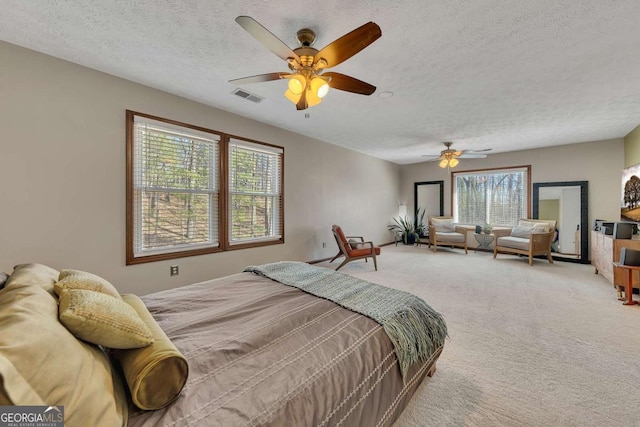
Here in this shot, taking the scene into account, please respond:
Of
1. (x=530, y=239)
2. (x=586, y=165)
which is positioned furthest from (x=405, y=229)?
(x=586, y=165)

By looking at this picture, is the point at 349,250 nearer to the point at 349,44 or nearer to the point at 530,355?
the point at 530,355

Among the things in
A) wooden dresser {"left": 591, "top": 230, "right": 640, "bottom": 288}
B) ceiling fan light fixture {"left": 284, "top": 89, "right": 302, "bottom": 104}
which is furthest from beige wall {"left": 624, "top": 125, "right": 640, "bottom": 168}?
ceiling fan light fixture {"left": 284, "top": 89, "right": 302, "bottom": 104}

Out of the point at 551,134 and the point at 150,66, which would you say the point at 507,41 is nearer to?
the point at 150,66

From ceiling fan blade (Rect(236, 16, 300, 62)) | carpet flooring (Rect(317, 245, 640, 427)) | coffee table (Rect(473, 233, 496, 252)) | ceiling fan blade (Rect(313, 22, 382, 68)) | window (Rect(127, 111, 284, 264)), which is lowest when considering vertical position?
carpet flooring (Rect(317, 245, 640, 427))

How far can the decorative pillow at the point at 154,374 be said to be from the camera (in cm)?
85

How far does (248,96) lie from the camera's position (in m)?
3.26

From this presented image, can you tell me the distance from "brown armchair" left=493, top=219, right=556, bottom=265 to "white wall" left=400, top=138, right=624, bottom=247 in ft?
3.02

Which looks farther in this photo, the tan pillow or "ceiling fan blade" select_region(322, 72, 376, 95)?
"ceiling fan blade" select_region(322, 72, 376, 95)

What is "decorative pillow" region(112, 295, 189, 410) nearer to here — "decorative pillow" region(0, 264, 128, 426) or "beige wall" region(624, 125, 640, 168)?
"decorative pillow" region(0, 264, 128, 426)

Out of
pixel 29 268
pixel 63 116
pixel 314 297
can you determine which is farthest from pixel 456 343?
pixel 63 116

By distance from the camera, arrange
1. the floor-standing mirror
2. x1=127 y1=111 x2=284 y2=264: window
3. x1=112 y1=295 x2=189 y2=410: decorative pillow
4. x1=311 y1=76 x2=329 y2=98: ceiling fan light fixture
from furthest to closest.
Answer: the floor-standing mirror, x1=127 y1=111 x2=284 y2=264: window, x1=311 y1=76 x2=329 y2=98: ceiling fan light fixture, x1=112 y1=295 x2=189 y2=410: decorative pillow

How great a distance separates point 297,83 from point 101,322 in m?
1.94

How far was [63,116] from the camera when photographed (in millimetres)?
2500

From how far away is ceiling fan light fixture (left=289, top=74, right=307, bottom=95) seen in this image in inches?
80.4
